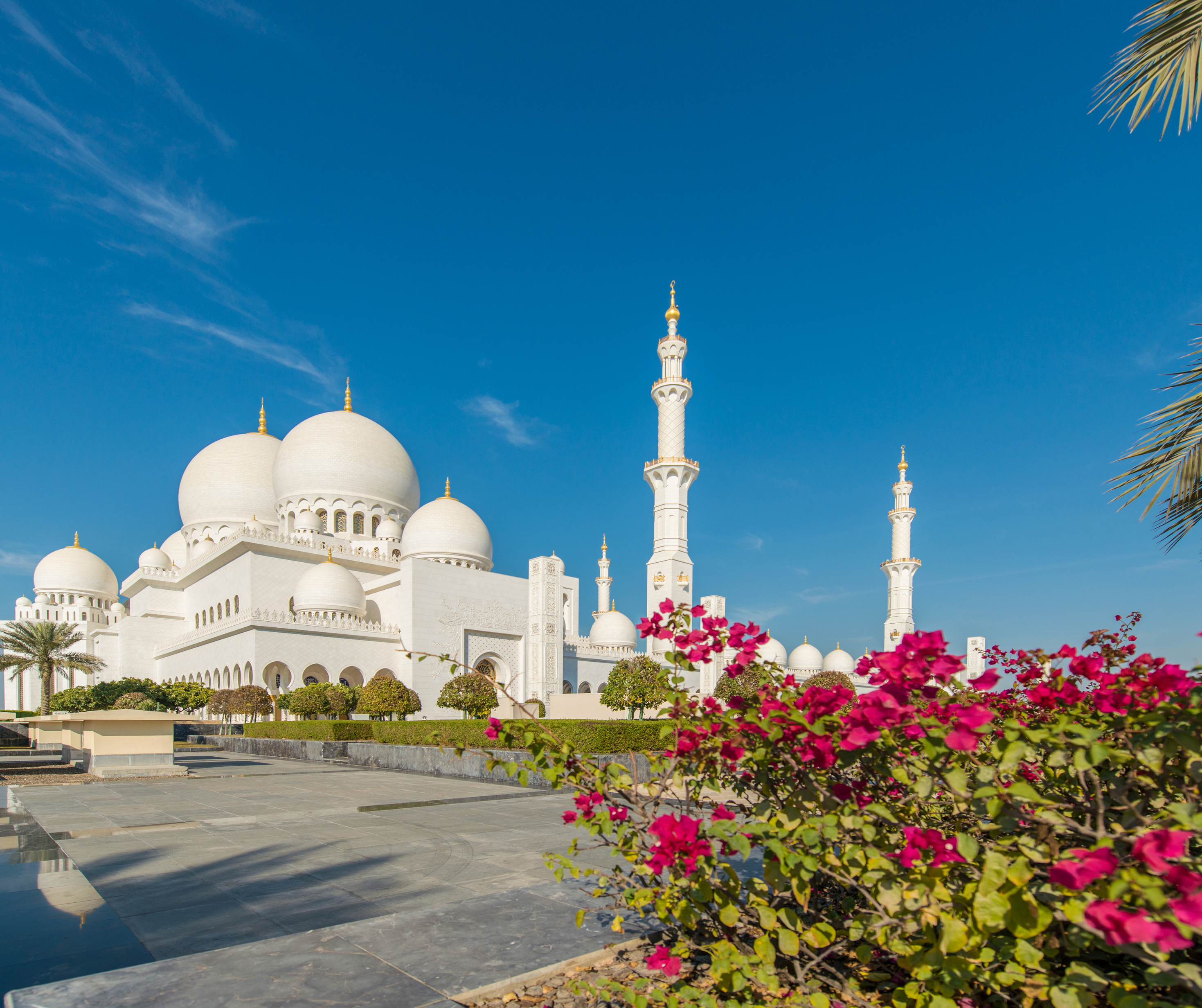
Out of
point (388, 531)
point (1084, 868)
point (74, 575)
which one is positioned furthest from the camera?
point (74, 575)

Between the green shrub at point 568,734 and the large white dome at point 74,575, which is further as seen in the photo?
the large white dome at point 74,575

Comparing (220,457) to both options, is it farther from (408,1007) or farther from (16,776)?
(408,1007)

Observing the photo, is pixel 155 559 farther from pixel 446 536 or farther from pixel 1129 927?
pixel 1129 927

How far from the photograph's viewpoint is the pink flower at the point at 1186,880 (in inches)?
60.9

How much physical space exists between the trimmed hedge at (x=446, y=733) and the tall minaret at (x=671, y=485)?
18.5 meters

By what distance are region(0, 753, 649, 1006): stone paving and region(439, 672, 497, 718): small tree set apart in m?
13.2

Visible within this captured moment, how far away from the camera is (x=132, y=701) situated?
24391 millimetres

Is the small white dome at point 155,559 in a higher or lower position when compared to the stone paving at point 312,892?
higher

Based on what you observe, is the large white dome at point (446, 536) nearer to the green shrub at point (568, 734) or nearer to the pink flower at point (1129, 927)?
the green shrub at point (568, 734)

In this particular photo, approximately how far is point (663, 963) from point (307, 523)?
36.6 m

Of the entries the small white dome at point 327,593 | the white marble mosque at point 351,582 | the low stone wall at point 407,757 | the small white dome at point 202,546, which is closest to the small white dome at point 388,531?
the white marble mosque at point 351,582

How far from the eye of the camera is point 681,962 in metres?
3.10

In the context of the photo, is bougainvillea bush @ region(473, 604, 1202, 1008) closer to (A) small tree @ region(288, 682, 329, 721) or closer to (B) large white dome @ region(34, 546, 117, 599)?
(A) small tree @ region(288, 682, 329, 721)

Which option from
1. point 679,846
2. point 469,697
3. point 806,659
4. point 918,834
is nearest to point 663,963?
point 679,846
